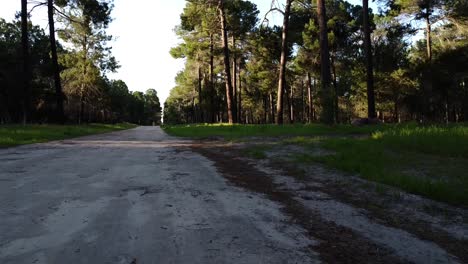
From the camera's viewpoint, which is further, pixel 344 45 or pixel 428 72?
pixel 344 45

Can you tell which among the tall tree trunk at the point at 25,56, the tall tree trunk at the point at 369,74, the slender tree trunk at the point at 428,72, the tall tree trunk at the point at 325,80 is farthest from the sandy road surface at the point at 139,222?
the slender tree trunk at the point at 428,72

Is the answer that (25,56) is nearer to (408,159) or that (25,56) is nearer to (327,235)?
(408,159)

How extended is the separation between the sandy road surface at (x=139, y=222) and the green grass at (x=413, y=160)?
2.50 m

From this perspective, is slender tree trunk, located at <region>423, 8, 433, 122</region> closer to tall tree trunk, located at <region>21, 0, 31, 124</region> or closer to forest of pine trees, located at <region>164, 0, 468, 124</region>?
forest of pine trees, located at <region>164, 0, 468, 124</region>

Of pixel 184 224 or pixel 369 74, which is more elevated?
pixel 369 74

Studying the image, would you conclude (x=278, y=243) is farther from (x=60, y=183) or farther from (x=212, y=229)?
(x=60, y=183)

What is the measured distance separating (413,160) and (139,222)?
6076mm

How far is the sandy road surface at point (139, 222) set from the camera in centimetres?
324

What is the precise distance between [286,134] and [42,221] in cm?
1384

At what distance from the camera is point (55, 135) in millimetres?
19094

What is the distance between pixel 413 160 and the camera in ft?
26.1

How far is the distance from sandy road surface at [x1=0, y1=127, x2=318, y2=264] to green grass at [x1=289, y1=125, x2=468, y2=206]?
8.19ft

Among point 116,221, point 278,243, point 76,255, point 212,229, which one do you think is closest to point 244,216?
point 212,229

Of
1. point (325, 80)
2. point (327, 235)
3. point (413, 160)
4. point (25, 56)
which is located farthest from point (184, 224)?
point (25, 56)
